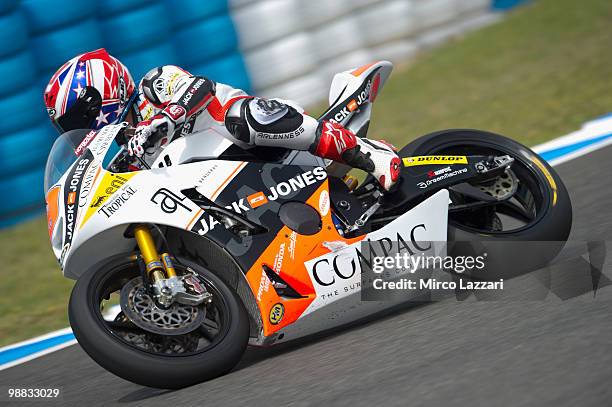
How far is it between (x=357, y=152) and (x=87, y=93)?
1337mm

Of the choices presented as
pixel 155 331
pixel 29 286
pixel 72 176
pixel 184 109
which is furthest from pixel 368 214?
pixel 29 286

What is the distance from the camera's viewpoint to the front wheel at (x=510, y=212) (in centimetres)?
475

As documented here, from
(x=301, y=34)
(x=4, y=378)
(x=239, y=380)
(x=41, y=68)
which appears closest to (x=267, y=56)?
(x=301, y=34)

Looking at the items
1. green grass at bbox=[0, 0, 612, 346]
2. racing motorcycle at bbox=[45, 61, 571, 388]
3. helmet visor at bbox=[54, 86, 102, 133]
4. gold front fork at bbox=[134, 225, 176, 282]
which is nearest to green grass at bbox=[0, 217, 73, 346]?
green grass at bbox=[0, 0, 612, 346]

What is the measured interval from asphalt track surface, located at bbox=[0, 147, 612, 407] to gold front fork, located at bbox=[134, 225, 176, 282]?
0.50 metres

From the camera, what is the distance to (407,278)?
4.63 meters

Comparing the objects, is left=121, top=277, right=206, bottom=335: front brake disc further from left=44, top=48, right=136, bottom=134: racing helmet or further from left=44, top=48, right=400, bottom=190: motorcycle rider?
left=44, top=48, right=136, bottom=134: racing helmet

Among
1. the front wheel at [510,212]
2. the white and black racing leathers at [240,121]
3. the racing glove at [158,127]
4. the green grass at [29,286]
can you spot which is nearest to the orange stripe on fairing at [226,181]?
the white and black racing leathers at [240,121]

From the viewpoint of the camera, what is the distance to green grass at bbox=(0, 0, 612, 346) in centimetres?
710

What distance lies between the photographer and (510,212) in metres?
5.21

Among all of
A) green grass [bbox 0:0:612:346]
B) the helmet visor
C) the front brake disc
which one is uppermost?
the helmet visor

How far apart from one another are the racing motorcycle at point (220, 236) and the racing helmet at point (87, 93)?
0.11 m

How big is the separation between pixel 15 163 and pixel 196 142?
14.8ft

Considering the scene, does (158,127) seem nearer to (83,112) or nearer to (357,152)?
(83,112)
